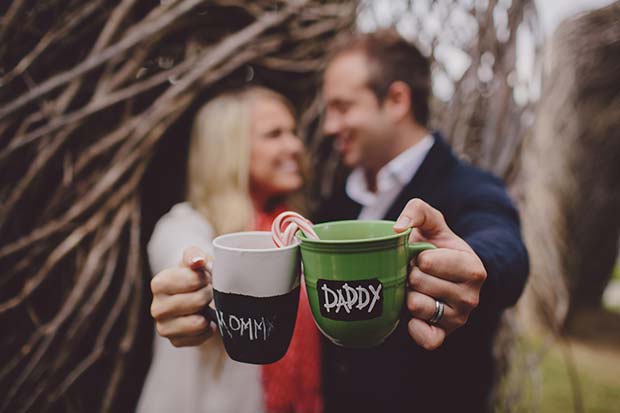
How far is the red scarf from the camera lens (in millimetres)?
→ 1076

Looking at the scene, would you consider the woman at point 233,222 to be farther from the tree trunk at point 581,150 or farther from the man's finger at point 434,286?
the tree trunk at point 581,150

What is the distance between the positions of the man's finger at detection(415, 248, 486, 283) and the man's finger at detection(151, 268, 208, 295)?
32cm

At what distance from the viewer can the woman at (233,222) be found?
1.03 metres

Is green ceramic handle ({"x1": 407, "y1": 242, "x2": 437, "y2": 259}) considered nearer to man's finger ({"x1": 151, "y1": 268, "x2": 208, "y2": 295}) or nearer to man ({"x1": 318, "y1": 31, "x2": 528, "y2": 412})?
man ({"x1": 318, "y1": 31, "x2": 528, "y2": 412})

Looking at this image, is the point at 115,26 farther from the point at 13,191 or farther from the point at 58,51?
the point at 13,191

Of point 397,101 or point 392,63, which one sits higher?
point 392,63

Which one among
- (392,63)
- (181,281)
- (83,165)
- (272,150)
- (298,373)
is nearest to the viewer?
(181,281)

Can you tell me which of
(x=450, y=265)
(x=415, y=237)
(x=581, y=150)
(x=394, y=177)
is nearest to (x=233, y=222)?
(x=394, y=177)

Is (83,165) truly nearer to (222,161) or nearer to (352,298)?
(222,161)

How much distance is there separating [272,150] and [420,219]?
0.76 metres

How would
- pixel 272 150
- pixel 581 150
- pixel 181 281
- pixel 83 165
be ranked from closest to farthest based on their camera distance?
1. pixel 181 281
2. pixel 83 165
3. pixel 272 150
4. pixel 581 150

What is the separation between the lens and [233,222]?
1130 mm

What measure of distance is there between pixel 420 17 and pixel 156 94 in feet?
2.99

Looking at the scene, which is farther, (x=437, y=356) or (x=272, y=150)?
(x=272, y=150)
